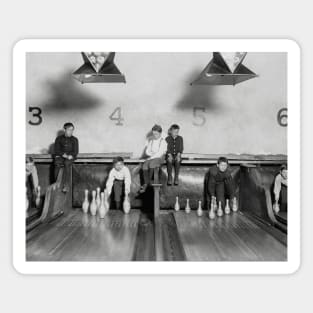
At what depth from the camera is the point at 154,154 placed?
3.63 metres

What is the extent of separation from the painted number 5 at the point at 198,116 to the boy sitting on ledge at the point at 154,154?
0.45 m

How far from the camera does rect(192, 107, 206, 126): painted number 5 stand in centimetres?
397

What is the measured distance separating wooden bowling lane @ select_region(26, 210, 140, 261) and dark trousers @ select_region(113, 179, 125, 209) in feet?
0.75

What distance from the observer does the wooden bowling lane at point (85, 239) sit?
2355 millimetres

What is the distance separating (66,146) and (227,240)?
1710mm

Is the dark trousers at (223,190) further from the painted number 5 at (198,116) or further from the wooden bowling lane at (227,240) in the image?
the painted number 5 at (198,116)

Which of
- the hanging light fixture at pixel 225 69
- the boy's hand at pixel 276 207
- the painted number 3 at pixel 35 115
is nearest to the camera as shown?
the hanging light fixture at pixel 225 69

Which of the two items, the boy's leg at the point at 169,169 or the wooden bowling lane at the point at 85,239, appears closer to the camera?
the wooden bowling lane at the point at 85,239

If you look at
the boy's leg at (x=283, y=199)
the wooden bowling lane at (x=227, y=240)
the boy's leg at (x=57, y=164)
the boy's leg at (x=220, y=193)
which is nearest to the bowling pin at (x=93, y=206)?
the boy's leg at (x=57, y=164)

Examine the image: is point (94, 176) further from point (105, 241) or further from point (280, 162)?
point (280, 162)

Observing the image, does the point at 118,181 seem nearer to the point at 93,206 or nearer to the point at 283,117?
the point at 93,206
